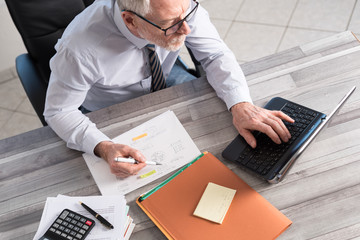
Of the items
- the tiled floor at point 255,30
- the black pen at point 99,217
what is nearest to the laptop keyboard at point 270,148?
the black pen at point 99,217

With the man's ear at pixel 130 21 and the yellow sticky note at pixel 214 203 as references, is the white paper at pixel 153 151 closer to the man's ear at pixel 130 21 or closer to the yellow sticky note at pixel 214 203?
the yellow sticky note at pixel 214 203

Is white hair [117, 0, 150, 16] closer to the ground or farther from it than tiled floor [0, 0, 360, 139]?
farther from it

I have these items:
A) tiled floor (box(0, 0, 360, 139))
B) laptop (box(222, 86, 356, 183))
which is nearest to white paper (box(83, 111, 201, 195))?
laptop (box(222, 86, 356, 183))

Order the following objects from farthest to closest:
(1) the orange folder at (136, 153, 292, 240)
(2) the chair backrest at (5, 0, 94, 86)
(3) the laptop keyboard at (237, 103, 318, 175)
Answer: (2) the chair backrest at (5, 0, 94, 86) < (3) the laptop keyboard at (237, 103, 318, 175) < (1) the orange folder at (136, 153, 292, 240)

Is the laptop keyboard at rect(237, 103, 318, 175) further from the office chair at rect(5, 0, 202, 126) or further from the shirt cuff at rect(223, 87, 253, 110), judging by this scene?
the office chair at rect(5, 0, 202, 126)

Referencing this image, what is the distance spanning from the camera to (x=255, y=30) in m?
2.80

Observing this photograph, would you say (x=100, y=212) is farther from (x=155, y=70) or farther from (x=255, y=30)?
(x=255, y=30)

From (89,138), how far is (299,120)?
2.33 ft

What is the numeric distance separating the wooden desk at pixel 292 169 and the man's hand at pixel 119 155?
72 millimetres

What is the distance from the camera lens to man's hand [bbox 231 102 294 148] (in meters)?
1.17

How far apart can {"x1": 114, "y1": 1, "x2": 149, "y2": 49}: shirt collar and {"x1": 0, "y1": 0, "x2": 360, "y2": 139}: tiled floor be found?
4.56 ft

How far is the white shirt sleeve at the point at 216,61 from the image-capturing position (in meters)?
1.32

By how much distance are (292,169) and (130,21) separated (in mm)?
730

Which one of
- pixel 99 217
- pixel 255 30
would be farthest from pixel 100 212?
pixel 255 30
